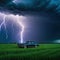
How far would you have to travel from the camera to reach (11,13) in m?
6.10

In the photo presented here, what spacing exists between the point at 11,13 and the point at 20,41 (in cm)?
69

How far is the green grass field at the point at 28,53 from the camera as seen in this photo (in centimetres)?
588

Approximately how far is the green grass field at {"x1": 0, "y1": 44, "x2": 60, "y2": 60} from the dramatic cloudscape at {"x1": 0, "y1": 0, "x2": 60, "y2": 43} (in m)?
0.15

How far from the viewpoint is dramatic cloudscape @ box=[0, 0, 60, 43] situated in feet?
20.0

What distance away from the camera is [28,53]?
6000mm

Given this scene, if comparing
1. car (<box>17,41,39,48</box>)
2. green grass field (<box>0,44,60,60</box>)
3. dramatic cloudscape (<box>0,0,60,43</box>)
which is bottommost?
green grass field (<box>0,44,60,60</box>)

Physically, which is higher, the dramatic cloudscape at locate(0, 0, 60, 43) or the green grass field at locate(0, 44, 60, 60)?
the dramatic cloudscape at locate(0, 0, 60, 43)

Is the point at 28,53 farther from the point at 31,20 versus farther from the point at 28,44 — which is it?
the point at 31,20

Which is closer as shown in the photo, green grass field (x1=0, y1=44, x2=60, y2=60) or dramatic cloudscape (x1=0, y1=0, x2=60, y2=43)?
green grass field (x1=0, y1=44, x2=60, y2=60)

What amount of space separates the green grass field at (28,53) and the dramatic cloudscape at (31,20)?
15 centimetres

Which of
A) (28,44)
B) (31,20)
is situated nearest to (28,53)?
(28,44)

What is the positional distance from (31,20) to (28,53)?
819mm

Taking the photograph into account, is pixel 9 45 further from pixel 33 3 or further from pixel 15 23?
pixel 33 3

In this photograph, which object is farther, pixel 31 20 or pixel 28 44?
pixel 31 20
